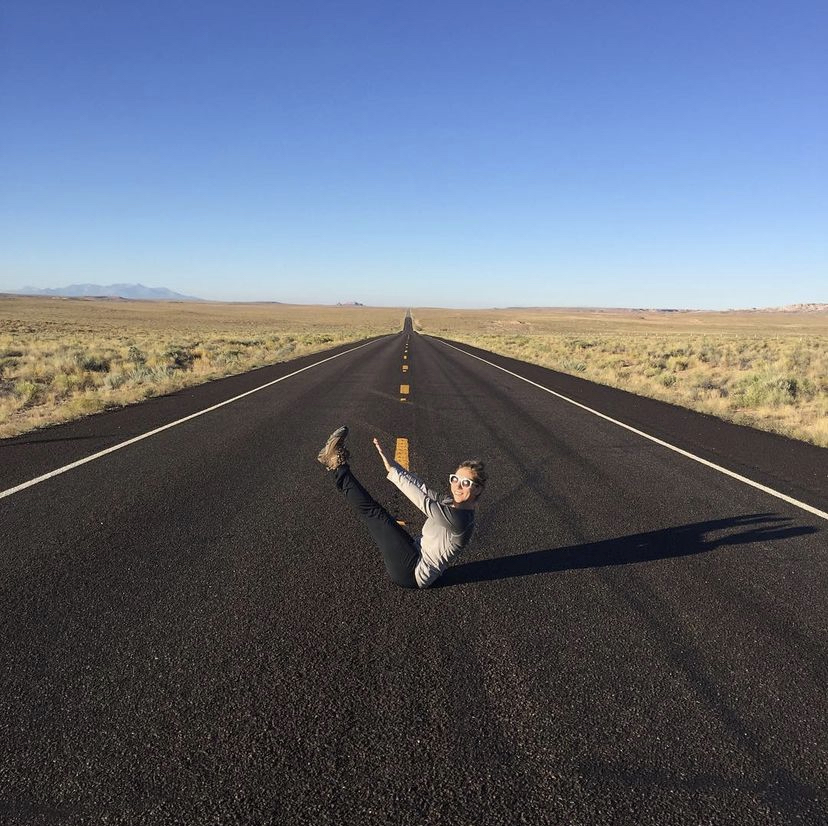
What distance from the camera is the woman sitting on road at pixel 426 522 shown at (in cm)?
345

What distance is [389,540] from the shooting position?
380 centimetres

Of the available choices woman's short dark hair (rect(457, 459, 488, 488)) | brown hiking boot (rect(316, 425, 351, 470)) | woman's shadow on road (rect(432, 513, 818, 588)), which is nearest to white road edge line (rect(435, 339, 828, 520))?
woman's shadow on road (rect(432, 513, 818, 588))

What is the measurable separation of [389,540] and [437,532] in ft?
1.24

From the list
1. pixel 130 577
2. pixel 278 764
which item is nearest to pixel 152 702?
pixel 278 764

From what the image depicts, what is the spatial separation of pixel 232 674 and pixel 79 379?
1559 cm

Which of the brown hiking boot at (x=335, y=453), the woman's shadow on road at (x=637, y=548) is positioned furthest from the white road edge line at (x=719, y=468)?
the brown hiking boot at (x=335, y=453)

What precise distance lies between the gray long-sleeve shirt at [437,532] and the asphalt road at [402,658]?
24cm

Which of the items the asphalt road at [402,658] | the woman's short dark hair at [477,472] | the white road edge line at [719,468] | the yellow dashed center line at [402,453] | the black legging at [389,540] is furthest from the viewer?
the yellow dashed center line at [402,453]

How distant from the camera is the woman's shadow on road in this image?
164 inches

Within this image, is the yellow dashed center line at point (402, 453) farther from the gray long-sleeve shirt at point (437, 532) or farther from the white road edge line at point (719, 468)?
the white road edge line at point (719, 468)

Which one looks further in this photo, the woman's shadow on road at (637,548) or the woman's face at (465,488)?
the woman's shadow on road at (637,548)

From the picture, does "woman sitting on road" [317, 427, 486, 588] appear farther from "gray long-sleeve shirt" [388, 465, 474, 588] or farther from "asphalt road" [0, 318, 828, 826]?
"asphalt road" [0, 318, 828, 826]

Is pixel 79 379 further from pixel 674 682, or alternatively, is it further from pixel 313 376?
pixel 674 682

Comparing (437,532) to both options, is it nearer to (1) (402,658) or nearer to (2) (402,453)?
(1) (402,658)
